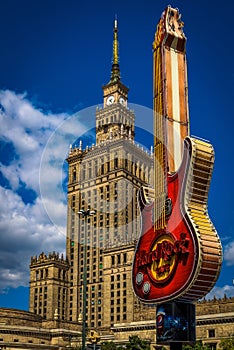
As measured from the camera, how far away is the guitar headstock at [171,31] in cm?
5894

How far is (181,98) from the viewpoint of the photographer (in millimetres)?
58156

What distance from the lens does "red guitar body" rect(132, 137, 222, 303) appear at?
46125 millimetres

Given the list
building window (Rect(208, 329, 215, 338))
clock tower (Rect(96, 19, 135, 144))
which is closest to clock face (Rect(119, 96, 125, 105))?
clock tower (Rect(96, 19, 135, 144))

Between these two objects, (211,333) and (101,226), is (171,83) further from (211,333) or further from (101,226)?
(101,226)

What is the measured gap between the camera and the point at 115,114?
15388cm

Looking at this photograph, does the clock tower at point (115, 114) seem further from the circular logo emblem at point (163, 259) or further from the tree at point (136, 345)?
the circular logo emblem at point (163, 259)

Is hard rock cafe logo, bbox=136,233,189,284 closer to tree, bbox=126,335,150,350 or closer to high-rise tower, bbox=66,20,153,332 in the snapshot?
tree, bbox=126,335,150,350

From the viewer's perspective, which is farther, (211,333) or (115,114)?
→ (115,114)

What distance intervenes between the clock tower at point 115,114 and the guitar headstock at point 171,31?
285 ft

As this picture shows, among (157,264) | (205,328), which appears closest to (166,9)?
(157,264)

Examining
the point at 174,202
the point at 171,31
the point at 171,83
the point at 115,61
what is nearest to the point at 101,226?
the point at 115,61

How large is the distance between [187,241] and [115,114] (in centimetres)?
10948

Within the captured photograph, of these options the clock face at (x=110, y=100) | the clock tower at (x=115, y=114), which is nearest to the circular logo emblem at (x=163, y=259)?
the clock tower at (x=115, y=114)

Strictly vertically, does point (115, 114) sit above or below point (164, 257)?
above
